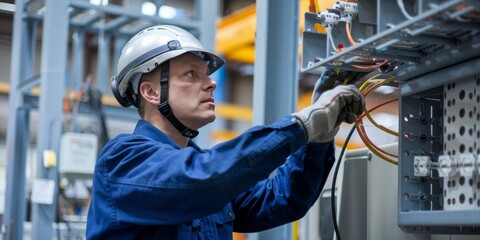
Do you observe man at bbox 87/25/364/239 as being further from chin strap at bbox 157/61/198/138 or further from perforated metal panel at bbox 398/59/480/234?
perforated metal panel at bbox 398/59/480/234

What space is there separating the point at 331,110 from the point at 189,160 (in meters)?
0.37

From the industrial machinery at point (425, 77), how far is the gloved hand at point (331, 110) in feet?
0.29

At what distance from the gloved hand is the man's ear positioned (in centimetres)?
58

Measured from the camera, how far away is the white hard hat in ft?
6.75

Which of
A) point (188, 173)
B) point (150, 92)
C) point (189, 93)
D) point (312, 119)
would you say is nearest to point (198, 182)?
point (188, 173)

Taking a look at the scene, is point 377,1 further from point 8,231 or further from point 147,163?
point 8,231

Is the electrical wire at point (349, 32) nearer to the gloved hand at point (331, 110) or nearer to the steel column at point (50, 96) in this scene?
the gloved hand at point (331, 110)

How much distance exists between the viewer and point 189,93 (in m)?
2.04

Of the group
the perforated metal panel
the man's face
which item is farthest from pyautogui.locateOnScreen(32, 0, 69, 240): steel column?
the perforated metal panel

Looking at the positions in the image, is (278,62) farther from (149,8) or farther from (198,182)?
(149,8)

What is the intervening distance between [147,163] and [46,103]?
9.51ft

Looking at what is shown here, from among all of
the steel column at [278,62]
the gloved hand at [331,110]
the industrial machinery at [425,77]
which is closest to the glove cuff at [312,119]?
the gloved hand at [331,110]

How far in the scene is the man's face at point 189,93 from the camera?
2039mm

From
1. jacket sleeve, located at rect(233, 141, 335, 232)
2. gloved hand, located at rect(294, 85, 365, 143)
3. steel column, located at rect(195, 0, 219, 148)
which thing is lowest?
jacket sleeve, located at rect(233, 141, 335, 232)
